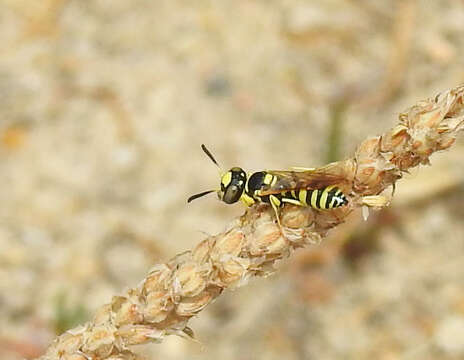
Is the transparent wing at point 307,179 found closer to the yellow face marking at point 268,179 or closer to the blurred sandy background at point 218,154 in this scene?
the yellow face marking at point 268,179

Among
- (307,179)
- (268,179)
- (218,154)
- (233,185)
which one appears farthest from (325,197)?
(218,154)

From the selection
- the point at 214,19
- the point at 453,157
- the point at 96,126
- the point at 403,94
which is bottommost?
the point at 453,157

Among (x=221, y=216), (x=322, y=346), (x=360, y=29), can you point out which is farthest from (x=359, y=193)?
(x=360, y=29)

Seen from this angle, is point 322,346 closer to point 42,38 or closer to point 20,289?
point 20,289

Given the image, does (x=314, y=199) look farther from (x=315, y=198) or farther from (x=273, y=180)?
(x=273, y=180)

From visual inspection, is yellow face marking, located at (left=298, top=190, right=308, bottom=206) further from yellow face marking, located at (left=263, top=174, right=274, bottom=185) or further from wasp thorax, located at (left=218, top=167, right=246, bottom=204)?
wasp thorax, located at (left=218, top=167, right=246, bottom=204)

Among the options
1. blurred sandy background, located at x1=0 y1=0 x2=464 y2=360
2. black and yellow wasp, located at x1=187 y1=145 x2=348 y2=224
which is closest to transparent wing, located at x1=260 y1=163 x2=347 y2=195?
black and yellow wasp, located at x1=187 y1=145 x2=348 y2=224
